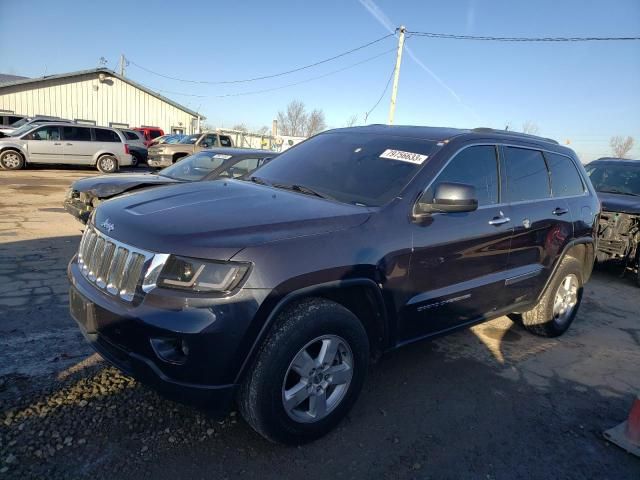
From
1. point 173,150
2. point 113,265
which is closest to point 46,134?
point 173,150

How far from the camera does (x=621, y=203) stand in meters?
7.25

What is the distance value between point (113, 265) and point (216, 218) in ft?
1.99

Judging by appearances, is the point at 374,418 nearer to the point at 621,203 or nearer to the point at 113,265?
the point at 113,265

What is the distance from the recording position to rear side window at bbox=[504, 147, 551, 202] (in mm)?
3900

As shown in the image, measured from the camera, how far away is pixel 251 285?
7.47 feet

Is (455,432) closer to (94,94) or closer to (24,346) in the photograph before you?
(24,346)

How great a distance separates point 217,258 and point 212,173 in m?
5.21

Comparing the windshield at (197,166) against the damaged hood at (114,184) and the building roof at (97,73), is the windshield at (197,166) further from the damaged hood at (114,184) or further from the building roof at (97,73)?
the building roof at (97,73)

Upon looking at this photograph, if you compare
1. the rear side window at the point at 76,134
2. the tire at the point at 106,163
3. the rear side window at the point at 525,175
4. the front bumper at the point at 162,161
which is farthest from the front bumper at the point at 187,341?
the tire at the point at 106,163

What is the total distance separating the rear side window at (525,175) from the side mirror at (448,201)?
1016 millimetres

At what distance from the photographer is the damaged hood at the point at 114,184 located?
695 centimetres

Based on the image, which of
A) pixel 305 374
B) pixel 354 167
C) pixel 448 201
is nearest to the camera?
pixel 305 374

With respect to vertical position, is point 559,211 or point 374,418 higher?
point 559,211

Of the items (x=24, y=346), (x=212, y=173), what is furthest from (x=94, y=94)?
(x=24, y=346)
